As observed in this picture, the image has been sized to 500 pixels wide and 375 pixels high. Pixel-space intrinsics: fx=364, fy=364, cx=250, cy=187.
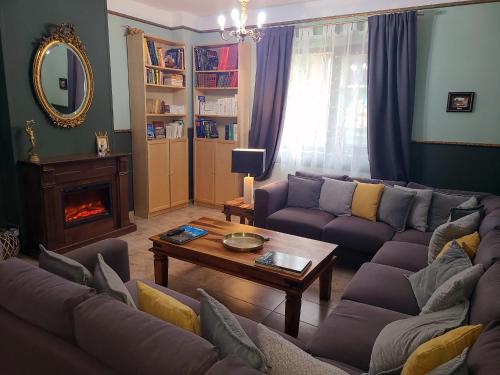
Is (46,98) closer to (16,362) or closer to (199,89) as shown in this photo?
(199,89)

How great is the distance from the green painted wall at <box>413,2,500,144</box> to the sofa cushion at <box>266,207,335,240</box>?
4.91ft

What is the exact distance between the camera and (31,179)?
339 cm

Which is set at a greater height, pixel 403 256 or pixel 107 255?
pixel 107 255

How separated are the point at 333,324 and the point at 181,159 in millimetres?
3838

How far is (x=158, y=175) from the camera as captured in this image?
16.0ft

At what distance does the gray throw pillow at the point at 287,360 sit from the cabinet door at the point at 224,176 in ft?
13.2

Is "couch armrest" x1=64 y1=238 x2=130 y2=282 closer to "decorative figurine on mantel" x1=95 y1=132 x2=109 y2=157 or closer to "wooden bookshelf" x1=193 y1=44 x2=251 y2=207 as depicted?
"decorative figurine on mantel" x1=95 y1=132 x2=109 y2=157

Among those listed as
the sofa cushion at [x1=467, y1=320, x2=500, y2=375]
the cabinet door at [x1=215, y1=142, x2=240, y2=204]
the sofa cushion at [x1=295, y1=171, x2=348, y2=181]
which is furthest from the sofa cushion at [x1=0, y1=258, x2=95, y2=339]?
the cabinet door at [x1=215, y1=142, x2=240, y2=204]

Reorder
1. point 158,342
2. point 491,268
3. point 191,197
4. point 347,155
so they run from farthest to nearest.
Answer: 1. point 191,197
2. point 347,155
3. point 491,268
4. point 158,342

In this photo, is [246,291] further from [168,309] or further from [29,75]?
[29,75]

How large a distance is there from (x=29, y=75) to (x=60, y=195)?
1.15 metres

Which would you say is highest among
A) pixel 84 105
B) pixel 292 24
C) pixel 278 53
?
pixel 292 24

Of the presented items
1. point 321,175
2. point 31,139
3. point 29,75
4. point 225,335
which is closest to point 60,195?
point 31,139

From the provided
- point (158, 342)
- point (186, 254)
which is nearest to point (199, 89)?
point (186, 254)
